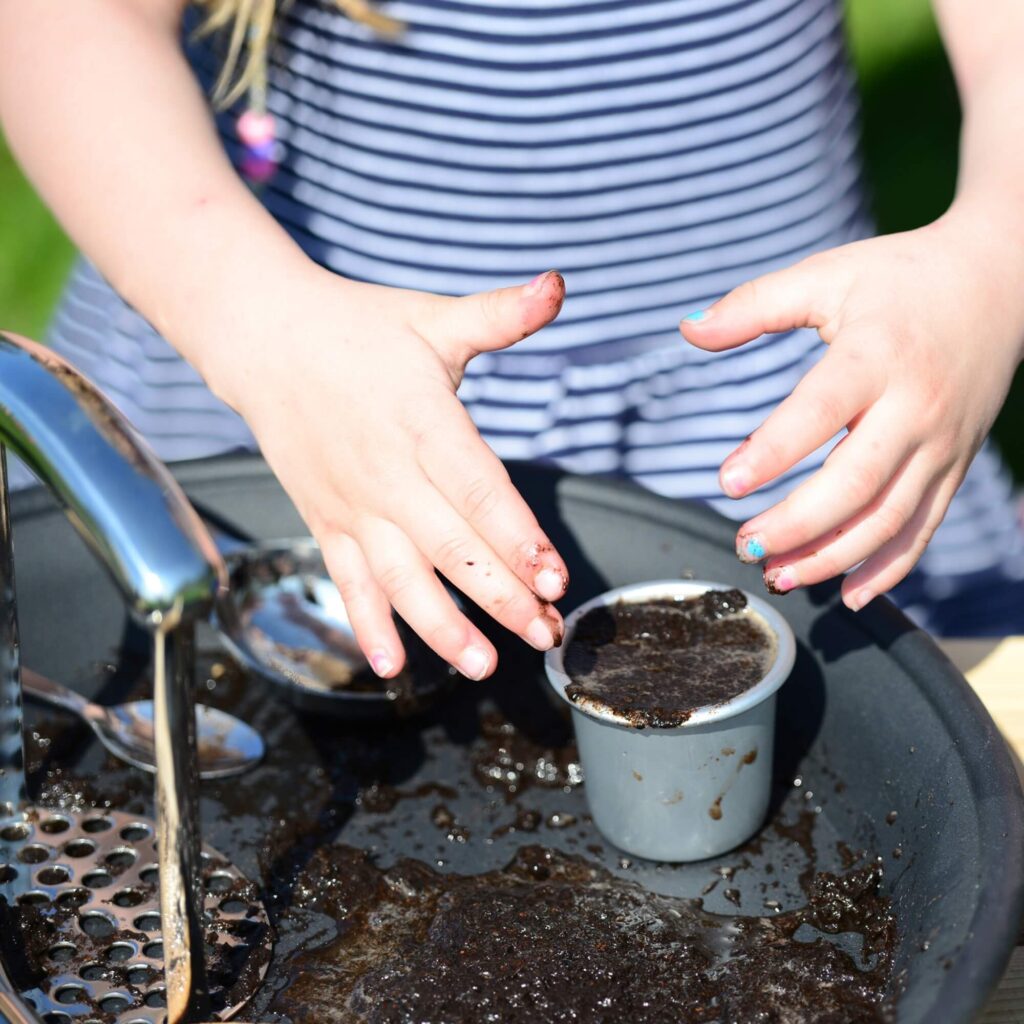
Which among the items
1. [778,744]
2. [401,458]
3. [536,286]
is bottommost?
[778,744]

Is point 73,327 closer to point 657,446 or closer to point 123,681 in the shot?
point 123,681

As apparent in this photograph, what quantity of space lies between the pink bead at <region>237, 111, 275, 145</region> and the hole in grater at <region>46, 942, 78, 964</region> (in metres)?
0.76

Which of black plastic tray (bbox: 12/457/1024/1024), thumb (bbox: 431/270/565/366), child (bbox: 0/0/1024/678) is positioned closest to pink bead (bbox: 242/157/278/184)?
child (bbox: 0/0/1024/678)

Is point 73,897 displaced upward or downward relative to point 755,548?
downward

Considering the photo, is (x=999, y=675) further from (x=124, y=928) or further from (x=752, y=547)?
(x=124, y=928)

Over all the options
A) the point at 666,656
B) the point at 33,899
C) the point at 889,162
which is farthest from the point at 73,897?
the point at 889,162

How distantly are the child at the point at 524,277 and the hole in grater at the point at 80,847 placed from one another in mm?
206

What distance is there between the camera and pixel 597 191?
1101mm

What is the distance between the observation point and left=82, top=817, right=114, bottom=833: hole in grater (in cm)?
76

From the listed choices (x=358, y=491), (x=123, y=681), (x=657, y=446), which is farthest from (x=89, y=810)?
(x=657, y=446)

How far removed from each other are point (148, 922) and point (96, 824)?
0.10 metres

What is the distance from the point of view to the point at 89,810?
0.79m

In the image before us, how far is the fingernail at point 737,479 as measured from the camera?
2.17ft

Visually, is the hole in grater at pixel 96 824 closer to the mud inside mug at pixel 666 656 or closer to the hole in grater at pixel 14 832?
the hole in grater at pixel 14 832
